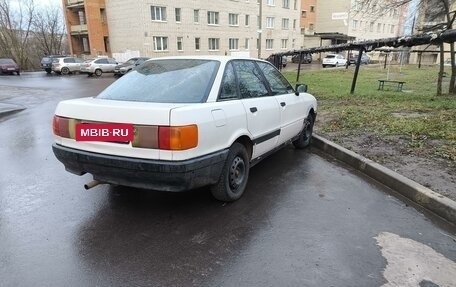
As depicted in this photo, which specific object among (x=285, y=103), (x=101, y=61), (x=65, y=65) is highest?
(x=101, y=61)

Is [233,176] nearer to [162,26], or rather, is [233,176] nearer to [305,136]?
[305,136]

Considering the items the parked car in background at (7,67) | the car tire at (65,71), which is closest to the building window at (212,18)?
the car tire at (65,71)

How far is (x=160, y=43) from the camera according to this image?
36.3 meters

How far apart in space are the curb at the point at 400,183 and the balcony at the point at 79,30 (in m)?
39.6

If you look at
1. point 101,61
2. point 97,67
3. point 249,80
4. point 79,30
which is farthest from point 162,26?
point 249,80

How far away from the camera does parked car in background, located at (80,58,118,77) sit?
28.6m

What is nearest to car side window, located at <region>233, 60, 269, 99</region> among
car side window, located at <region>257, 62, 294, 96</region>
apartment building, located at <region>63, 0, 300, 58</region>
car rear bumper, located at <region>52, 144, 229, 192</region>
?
car side window, located at <region>257, 62, 294, 96</region>

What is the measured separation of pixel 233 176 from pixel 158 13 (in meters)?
35.7

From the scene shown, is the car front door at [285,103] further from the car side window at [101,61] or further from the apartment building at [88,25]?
the apartment building at [88,25]

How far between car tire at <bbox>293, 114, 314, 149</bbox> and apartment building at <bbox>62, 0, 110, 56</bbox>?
A: 122ft

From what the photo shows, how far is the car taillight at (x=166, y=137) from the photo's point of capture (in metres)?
2.96

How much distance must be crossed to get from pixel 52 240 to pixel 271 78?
342cm

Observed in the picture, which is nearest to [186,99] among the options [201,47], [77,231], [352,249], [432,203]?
[77,231]

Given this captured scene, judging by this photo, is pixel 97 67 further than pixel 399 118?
Yes
